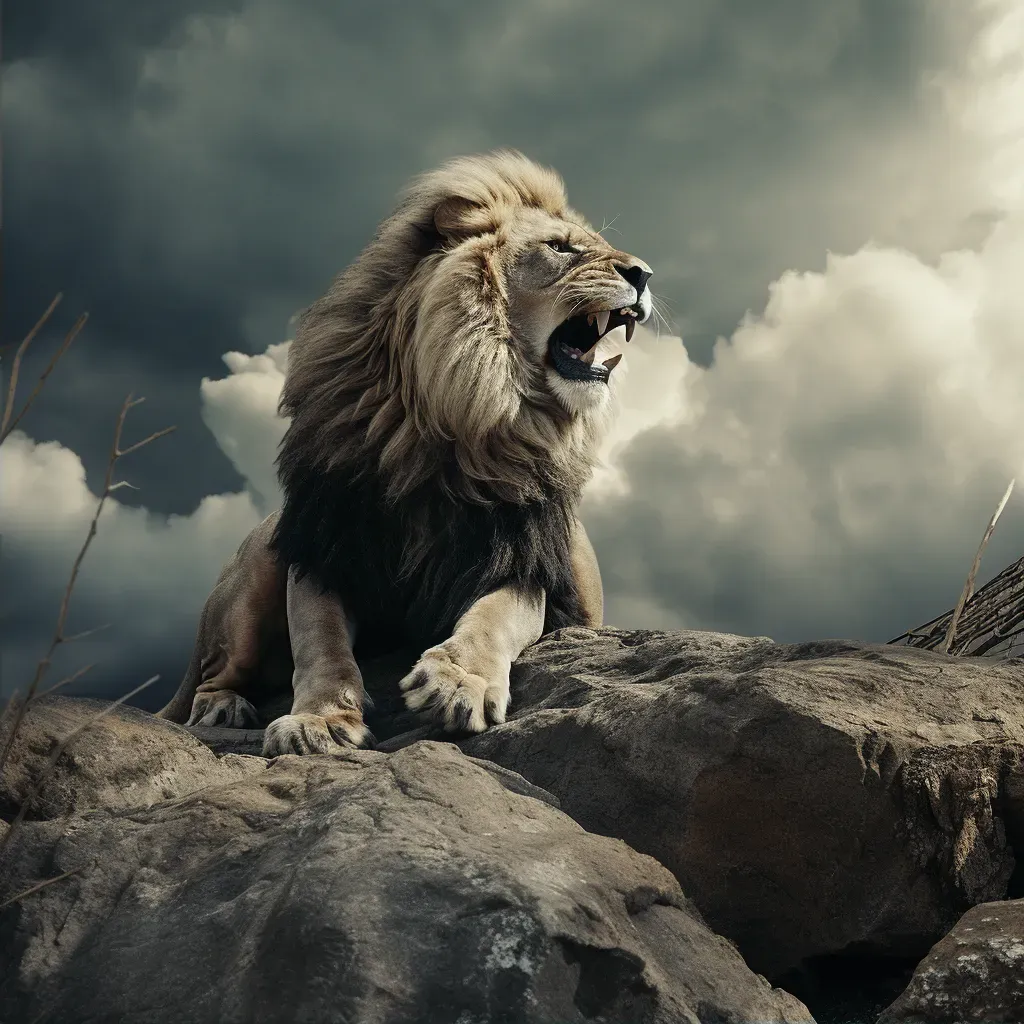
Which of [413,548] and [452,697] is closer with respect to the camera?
[452,697]

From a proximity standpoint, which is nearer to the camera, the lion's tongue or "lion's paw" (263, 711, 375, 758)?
"lion's paw" (263, 711, 375, 758)

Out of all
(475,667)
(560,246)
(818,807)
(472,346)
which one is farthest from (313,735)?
(560,246)

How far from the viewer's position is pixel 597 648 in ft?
14.0

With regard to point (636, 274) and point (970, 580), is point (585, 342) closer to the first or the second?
point (636, 274)

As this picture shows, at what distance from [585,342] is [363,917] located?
336cm

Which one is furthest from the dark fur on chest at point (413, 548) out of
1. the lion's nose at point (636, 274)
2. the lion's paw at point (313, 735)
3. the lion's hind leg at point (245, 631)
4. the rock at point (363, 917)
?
the rock at point (363, 917)

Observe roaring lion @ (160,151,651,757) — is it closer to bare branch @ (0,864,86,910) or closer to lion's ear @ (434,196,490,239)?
lion's ear @ (434,196,490,239)

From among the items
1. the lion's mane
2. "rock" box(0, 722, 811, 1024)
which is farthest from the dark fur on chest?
"rock" box(0, 722, 811, 1024)

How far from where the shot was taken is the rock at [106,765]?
259cm

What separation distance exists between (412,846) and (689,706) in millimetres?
1083

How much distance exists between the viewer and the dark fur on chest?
4355 mm

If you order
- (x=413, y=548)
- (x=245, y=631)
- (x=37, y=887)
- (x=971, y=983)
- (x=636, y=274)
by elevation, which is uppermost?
(x=636, y=274)

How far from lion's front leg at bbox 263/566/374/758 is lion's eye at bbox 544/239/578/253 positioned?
160 centimetres

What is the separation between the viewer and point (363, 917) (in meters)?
1.72
